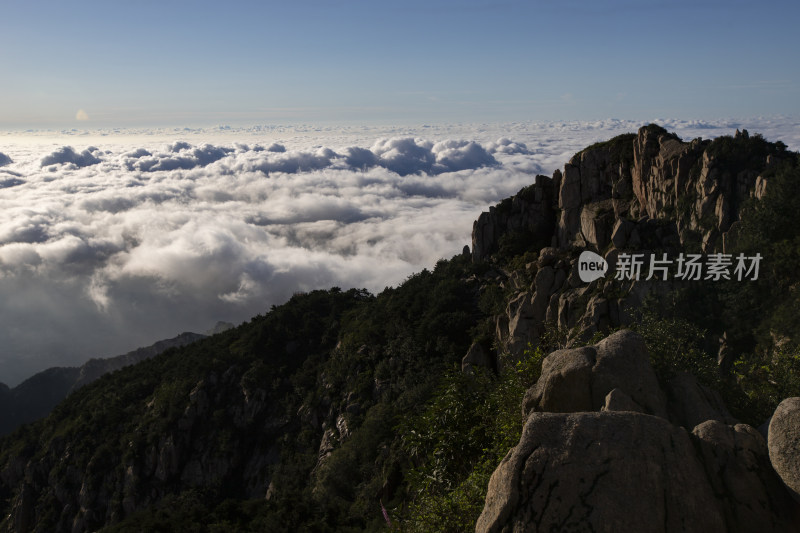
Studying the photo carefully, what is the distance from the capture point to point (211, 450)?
2350 inches

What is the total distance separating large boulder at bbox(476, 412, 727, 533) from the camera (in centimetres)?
1104

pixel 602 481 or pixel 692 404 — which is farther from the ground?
pixel 602 481

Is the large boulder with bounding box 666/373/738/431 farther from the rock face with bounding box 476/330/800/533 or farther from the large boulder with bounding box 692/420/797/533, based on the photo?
the large boulder with bounding box 692/420/797/533

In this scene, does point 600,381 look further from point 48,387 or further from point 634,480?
point 48,387

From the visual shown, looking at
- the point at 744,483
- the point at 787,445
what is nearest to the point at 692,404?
the point at 787,445

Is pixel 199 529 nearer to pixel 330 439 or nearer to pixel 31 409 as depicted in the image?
pixel 330 439

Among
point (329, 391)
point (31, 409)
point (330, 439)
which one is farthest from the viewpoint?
point (31, 409)

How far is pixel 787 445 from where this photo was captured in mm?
11742

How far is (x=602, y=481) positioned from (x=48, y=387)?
194 m

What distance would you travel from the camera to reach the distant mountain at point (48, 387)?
495 feet

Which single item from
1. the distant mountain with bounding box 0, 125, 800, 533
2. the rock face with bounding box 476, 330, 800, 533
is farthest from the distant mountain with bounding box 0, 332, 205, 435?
the rock face with bounding box 476, 330, 800, 533

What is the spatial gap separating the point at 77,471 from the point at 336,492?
37.7 metres

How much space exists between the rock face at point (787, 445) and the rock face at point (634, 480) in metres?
0.06

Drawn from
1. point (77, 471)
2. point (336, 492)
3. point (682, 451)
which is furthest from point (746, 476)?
point (77, 471)
